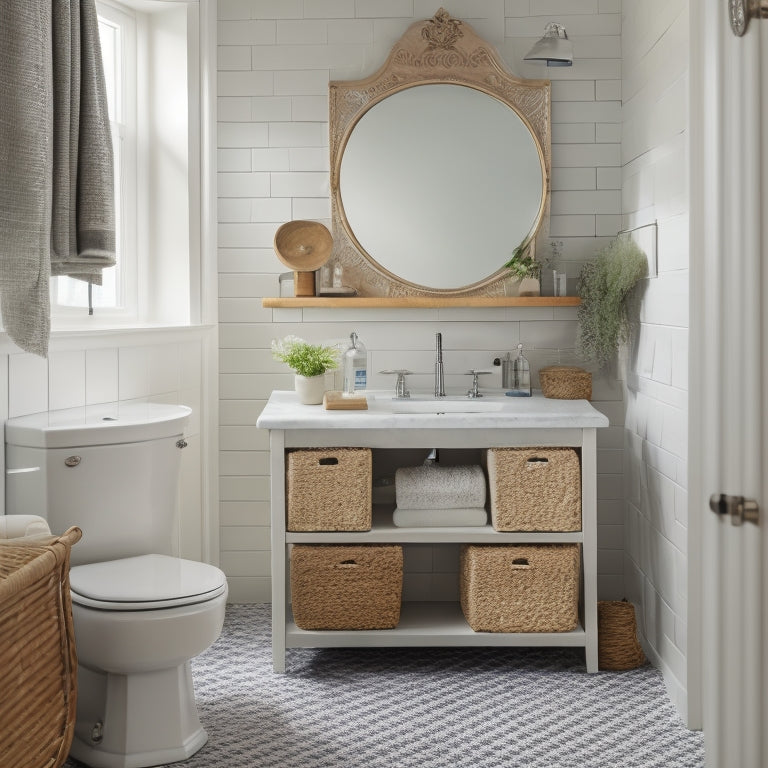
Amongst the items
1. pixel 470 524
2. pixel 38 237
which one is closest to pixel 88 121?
pixel 38 237

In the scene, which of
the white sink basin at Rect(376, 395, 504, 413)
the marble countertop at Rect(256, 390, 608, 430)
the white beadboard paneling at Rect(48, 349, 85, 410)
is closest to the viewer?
the white beadboard paneling at Rect(48, 349, 85, 410)

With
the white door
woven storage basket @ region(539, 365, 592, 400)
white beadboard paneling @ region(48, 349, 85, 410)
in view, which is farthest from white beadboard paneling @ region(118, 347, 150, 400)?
the white door

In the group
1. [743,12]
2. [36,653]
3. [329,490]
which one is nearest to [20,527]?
[36,653]

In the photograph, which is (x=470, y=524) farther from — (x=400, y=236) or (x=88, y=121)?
(x=88, y=121)

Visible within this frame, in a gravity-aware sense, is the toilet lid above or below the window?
below

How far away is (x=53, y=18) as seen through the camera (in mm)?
2371

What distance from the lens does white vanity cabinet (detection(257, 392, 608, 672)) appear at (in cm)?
284

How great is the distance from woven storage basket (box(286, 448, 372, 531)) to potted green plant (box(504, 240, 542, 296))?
3.20ft

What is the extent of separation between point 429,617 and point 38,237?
175 cm

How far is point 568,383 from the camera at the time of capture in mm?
3232

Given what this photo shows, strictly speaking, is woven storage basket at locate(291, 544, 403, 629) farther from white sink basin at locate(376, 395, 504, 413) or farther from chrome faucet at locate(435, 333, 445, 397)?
chrome faucet at locate(435, 333, 445, 397)

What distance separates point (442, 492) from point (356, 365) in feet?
2.17

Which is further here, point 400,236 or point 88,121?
point 400,236

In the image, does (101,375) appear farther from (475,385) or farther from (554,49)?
(554,49)
